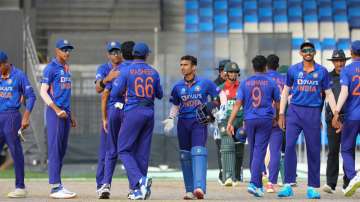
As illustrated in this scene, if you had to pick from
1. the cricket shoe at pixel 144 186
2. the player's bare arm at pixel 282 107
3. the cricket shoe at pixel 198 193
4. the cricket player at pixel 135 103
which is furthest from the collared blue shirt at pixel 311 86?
the cricket shoe at pixel 144 186

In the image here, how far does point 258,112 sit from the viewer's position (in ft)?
40.8

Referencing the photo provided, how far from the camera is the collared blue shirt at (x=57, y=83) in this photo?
471 inches

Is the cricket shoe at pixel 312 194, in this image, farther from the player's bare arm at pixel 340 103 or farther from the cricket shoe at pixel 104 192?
the cricket shoe at pixel 104 192

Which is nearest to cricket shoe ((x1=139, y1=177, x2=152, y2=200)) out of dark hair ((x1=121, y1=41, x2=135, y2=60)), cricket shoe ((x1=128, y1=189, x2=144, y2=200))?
cricket shoe ((x1=128, y1=189, x2=144, y2=200))

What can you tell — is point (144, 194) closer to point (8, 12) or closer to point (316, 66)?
point (316, 66)

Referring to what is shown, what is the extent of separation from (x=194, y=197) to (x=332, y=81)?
9.45 feet

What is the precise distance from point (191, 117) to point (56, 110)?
1652 millimetres

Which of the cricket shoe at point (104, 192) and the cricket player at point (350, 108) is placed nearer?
the cricket shoe at point (104, 192)

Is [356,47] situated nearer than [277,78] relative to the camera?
Yes

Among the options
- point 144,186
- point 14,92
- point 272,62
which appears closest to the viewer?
point 144,186

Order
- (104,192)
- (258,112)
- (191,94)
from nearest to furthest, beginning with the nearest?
(104,192) → (191,94) → (258,112)

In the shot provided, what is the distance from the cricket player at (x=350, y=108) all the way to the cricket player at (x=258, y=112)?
88 cm

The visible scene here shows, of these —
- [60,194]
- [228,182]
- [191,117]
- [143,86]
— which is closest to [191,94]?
[191,117]

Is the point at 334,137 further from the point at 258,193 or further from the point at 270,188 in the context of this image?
the point at 258,193
